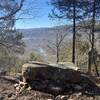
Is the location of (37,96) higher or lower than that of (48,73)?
lower

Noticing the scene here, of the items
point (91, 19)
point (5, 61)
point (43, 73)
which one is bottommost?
point (5, 61)

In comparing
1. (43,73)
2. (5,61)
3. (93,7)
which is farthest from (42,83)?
(5,61)

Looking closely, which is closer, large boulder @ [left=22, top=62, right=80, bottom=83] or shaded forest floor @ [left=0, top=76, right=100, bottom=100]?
shaded forest floor @ [left=0, top=76, right=100, bottom=100]

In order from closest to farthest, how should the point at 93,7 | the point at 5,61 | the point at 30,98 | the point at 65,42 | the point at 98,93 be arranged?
1. the point at 30,98
2. the point at 98,93
3. the point at 93,7
4. the point at 65,42
5. the point at 5,61

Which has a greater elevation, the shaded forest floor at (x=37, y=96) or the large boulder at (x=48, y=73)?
the large boulder at (x=48, y=73)

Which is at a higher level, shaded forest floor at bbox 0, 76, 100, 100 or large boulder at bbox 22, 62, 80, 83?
large boulder at bbox 22, 62, 80, 83

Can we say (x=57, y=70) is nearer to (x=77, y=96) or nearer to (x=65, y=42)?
(x=77, y=96)

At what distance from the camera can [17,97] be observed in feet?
29.8

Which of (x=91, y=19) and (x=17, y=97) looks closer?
(x=17, y=97)

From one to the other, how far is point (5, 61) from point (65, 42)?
638 inches

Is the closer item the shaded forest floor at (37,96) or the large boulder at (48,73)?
the shaded forest floor at (37,96)

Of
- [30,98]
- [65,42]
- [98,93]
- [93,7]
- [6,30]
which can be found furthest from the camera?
[65,42]

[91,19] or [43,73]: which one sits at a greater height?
[91,19]

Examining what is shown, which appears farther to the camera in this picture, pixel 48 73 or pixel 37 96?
pixel 48 73
